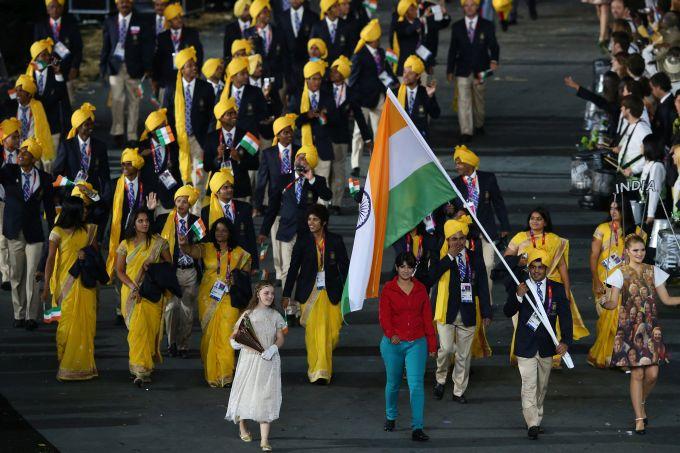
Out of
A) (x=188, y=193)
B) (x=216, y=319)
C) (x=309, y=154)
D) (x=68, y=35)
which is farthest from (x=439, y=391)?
(x=68, y=35)

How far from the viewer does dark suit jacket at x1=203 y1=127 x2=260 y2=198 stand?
19.7 metres

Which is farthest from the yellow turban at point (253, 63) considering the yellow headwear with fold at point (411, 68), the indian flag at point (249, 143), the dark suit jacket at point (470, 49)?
the dark suit jacket at point (470, 49)

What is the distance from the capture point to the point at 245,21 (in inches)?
1002

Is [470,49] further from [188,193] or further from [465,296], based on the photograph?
[465,296]

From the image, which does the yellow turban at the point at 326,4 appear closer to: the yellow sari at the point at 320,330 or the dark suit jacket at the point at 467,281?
the yellow sari at the point at 320,330

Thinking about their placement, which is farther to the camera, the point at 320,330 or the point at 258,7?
the point at 258,7

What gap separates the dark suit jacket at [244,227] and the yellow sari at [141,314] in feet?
3.14

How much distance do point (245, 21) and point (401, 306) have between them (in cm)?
1210

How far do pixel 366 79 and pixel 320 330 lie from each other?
7.94 meters

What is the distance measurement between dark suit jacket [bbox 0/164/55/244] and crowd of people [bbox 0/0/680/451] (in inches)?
0.8

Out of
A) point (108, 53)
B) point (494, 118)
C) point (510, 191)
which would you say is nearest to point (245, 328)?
point (510, 191)

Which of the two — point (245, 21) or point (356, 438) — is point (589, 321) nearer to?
point (356, 438)

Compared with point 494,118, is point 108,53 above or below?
above

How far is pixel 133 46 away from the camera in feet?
79.6
